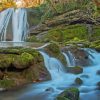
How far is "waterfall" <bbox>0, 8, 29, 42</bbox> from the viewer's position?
22900 mm

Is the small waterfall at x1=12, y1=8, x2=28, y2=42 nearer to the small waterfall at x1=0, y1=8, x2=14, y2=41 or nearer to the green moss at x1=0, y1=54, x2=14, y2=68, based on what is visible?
the small waterfall at x1=0, y1=8, x2=14, y2=41

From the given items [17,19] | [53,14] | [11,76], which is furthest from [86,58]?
[17,19]

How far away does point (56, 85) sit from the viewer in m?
10.9

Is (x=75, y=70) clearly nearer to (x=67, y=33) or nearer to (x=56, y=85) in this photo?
(x=56, y=85)

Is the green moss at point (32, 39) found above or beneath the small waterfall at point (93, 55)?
above

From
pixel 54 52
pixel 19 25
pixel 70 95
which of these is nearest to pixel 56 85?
pixel 70 95

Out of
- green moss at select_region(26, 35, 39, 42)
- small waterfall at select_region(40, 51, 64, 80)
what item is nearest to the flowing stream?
small waterfall at select_region(40, 51, 64, 80)

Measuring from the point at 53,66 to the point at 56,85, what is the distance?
197cm

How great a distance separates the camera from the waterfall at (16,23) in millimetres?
22900

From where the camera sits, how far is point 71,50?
14758 mm

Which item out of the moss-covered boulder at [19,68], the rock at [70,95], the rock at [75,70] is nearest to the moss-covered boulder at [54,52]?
the rock at [75,70]

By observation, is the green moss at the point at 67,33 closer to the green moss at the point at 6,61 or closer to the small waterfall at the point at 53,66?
the small waterfall at the point at 53,66

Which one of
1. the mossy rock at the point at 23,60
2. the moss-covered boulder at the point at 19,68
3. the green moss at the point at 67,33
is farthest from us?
the green moss at the point at 67,33

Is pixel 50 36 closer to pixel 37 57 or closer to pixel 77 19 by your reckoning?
pixel 77 19
